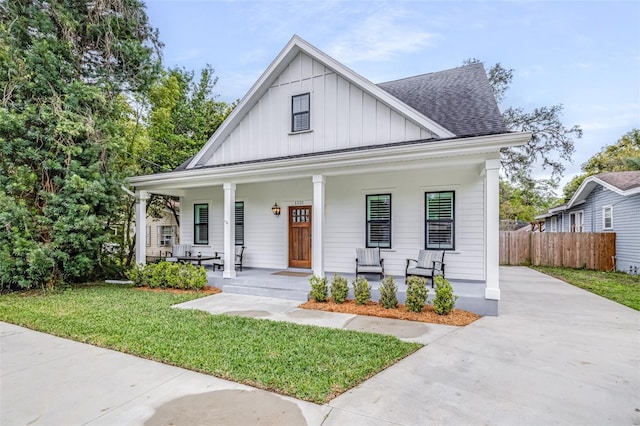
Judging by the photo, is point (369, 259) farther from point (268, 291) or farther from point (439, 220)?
point (268, 291)

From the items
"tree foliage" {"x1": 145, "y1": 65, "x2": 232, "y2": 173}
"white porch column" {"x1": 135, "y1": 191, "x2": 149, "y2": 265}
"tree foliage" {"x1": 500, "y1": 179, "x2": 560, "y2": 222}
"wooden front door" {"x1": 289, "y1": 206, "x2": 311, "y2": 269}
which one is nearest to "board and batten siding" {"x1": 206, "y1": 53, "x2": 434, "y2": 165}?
"wooden front door" {"x1": 289, "y1": 206, "x2": 311, "y2": 269}

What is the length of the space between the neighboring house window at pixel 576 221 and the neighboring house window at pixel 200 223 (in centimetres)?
1752

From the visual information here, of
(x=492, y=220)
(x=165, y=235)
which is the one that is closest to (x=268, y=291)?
(x=492, y=220)

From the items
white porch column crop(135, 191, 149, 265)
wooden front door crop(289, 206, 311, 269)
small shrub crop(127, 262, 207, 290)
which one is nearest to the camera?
small shrub crop(127, 262, 207, 290)

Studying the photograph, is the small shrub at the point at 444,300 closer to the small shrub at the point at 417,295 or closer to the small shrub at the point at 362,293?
the small shrub at the point at 417,295

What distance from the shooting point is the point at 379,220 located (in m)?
9.06

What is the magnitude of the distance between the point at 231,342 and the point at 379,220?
555 centimetres

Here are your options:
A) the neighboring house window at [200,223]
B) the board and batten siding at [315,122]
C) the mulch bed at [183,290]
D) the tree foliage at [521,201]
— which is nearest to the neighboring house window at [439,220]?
the board and batten siding at [315,122]

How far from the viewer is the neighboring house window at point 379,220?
353 inches

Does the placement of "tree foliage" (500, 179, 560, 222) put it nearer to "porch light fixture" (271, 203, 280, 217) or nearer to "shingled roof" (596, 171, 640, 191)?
"shingled roof" (596, 171, 640, 191)

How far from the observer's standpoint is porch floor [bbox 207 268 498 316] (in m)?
6.28

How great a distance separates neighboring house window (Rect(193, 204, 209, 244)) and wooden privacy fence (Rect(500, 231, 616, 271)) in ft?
42.3

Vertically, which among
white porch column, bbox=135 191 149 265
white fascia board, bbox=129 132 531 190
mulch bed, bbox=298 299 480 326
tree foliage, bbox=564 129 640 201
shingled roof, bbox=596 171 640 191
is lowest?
mulch bed, bbox=298 299 480 326

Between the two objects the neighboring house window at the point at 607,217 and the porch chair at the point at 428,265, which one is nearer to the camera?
the porch chair at the point at 428,265
